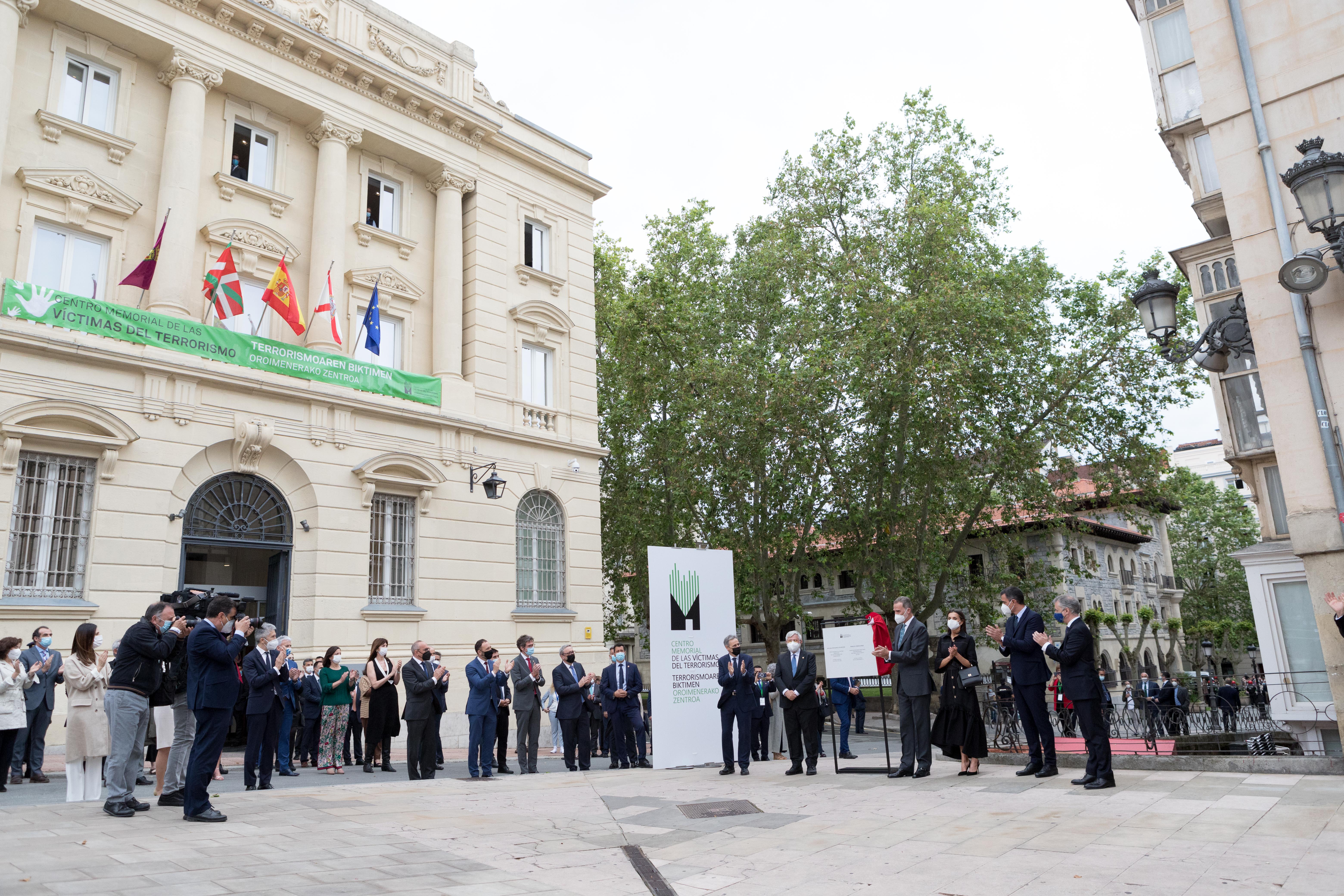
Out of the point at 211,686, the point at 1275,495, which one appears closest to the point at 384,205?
the point at 211,686

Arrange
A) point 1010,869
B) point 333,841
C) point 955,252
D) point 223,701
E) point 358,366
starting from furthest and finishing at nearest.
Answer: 1. point 955,252
2. point 358,366
3. point 223,701
4. point 333,841
5. point 1010,869

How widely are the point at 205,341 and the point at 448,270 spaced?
6292 mm

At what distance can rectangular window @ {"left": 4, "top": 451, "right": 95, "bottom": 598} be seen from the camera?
14055mm

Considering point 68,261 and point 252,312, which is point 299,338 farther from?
point 68,261

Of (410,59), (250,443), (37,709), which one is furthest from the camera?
(410,59)

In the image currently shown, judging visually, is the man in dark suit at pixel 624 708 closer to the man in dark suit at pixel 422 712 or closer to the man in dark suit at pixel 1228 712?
the man in dark suit at pixel 422 712

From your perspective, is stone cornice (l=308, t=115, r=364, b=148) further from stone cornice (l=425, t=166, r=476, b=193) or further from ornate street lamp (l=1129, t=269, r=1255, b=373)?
ornate street lamp (l=1129, t=269, r=1255, b=373)

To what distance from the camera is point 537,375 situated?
22.9 meters

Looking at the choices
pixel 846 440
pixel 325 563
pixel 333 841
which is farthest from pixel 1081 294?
pixel 333 841

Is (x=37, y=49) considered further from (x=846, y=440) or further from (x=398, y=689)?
(x=846, y=440)

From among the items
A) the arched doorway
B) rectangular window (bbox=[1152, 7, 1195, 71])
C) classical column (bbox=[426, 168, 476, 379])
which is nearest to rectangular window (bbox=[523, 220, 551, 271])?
classical column (bbox=[426, 168, 476, 379])

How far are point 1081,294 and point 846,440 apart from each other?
323 inches

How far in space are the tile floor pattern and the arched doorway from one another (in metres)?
7.71

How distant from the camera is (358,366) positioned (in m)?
18.6
